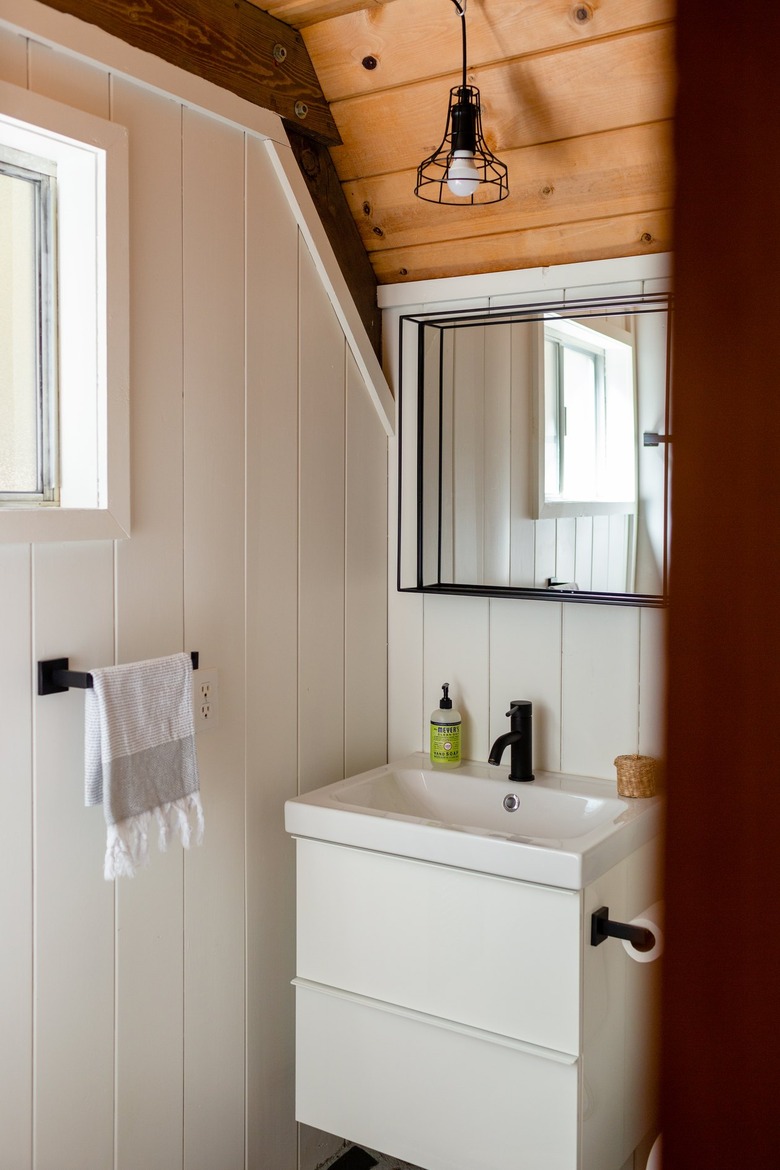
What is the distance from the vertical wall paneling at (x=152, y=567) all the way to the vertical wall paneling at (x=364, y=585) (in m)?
0.55

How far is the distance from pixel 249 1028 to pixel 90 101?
166cm

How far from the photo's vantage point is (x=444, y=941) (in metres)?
1.72

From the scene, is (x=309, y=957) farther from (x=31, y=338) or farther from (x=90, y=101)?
(x=90, y=101)

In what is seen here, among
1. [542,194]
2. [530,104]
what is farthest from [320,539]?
[530,104]

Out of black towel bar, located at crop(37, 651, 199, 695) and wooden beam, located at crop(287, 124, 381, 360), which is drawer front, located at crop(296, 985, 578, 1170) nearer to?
black towel bar, located at crop(37, 651, 199, 695)

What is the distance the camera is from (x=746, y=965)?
0.57 ft

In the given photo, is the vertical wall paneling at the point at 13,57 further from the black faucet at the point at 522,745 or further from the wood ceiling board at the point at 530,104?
the black faucet at the point at 522,745

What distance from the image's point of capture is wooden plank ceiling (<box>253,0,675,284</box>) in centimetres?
167

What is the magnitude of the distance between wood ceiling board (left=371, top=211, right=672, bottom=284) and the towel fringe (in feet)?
4.08

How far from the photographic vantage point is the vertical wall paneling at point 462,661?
2.22 m

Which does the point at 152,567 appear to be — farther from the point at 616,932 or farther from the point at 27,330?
the point at 616,932

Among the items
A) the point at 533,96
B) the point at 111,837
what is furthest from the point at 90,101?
the point at 111,837

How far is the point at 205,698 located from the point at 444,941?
60cm

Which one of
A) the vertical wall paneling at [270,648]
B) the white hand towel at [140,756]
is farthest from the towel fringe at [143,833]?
the vertical wall paneling at [270,648]
